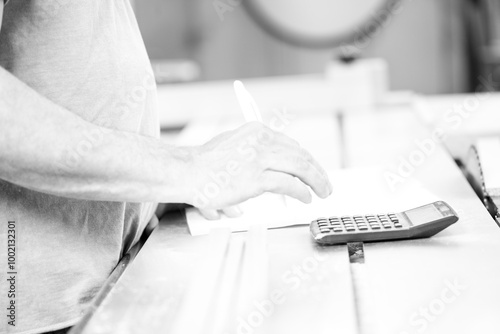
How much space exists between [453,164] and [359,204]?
0.44 meters

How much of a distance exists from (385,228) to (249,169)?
221mm

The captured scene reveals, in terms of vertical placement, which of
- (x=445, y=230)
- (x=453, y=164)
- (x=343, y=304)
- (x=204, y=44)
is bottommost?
(x=343, y=304)

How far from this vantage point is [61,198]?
1091mm

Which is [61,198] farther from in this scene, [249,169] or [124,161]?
[249,169]

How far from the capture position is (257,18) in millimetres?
4406

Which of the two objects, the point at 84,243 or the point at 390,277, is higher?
the point at 84,243

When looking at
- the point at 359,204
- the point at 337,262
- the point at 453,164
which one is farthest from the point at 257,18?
the point at 337,262

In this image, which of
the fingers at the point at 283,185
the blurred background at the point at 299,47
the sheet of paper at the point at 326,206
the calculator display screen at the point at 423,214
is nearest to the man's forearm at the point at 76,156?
the fingers at the point at 283,185

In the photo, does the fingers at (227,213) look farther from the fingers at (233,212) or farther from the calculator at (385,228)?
the calculator at (385,228)

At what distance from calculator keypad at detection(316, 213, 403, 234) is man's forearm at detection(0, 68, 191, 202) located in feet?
0.75

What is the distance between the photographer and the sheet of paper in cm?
120

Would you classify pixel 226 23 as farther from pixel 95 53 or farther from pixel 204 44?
pixel 95 53

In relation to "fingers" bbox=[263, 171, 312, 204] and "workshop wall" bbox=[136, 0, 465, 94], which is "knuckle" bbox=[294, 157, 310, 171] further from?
"workshop wall" bbox=[136, 0, 465, 94]

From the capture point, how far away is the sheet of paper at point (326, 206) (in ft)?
3.94
